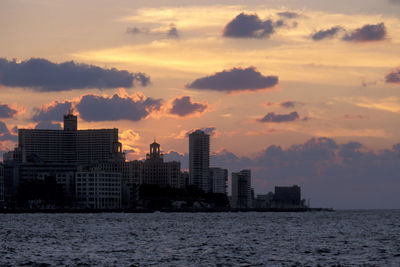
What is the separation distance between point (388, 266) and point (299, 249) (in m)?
30.7

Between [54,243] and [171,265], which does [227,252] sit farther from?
[54,243]

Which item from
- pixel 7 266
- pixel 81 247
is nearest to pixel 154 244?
pixel 81 247

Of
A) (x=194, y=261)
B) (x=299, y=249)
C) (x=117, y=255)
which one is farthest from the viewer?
(x=299, y=249)

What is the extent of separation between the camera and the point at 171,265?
356ft

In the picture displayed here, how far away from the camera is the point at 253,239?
168 meters

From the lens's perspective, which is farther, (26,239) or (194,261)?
(26,239)

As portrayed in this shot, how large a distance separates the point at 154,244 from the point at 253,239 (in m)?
26.0

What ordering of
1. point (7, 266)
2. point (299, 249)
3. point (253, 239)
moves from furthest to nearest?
point (253, 239)
point (299, 249)
point (7, 266)

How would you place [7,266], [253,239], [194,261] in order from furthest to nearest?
[253,239] → [194,261] → [7,266]

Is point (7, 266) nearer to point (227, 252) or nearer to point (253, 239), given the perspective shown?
point (227, 252)

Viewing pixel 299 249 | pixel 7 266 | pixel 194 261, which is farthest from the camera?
pixel 299 249

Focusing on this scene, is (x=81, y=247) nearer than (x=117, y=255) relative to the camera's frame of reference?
No

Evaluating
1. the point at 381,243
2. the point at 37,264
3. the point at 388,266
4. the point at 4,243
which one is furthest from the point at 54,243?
the point at 388,266

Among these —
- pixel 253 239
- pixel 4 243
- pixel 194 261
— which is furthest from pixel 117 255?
pixel 253 239
